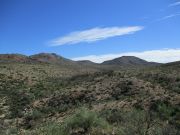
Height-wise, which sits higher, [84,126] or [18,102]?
[84,126]

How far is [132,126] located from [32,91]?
33.7 metres

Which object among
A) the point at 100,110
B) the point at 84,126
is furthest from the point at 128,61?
the point at 84,126

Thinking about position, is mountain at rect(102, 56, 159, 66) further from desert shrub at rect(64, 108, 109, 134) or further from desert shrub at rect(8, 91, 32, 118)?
desert shrub at rect(64, 108, 109, 134)

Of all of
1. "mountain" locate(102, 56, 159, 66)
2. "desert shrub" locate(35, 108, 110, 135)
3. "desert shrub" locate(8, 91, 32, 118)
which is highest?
"mountain" locate(102, 56, 159, 66)

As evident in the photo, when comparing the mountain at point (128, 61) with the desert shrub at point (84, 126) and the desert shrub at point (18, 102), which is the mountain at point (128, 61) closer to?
the desert shrub at point (18, 102)


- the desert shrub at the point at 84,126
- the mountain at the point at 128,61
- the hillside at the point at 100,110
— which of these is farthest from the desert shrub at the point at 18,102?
the mountain at the point at 128,61

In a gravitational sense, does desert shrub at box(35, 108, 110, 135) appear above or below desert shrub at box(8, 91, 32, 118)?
above

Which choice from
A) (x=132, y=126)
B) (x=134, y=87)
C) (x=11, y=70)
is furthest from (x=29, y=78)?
(x=132, y=126)

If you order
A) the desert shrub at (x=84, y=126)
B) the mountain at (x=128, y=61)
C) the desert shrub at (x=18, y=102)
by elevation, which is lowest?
the desert shrub at (x=18, y=102)

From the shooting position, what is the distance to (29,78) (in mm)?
60625

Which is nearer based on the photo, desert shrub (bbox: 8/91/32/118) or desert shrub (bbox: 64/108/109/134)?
desert shrub (bbox: 64/108/109/134)

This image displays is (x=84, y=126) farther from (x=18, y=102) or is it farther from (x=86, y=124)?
(x=18, y=102)

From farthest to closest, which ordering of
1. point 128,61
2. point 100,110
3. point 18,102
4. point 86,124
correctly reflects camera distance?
point 128,61 < point 18,102 < point 100,110 < point 86,124

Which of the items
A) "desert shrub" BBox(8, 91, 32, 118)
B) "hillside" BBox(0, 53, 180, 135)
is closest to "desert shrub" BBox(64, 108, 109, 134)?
"hillside" BBox(0, 53, 180, 135)
